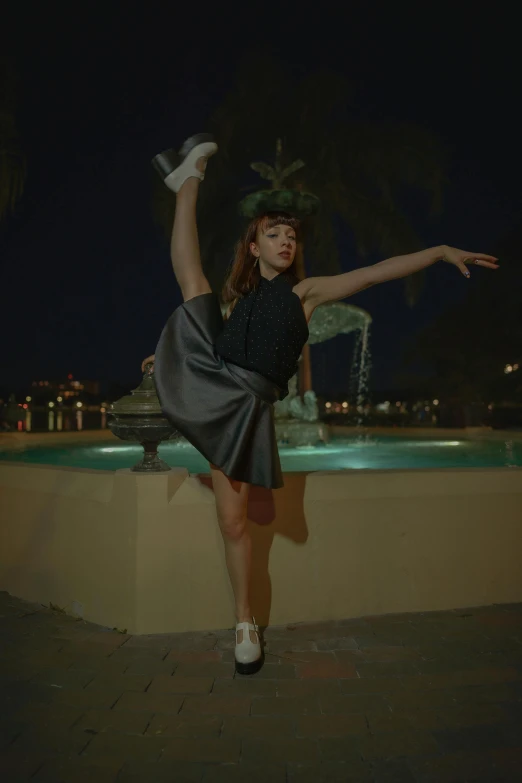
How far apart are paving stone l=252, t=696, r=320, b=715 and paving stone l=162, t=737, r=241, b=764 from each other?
0.75ft

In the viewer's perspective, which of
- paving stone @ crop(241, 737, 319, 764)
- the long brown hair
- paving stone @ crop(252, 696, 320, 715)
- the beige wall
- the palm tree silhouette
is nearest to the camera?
paving stone @ crop(241, 737, 319, 764)

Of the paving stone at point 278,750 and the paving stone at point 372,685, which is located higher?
the paving stone at point 278,750

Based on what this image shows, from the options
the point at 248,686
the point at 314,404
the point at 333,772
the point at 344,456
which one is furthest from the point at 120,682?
the point at 314,404

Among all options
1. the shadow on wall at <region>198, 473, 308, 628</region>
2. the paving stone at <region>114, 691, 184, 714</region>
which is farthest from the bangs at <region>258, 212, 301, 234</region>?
the paving stone at <region>114, 691, 184, 714</region>

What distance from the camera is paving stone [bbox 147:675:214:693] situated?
2442 millimetres

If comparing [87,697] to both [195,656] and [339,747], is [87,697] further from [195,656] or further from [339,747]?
[339,747]

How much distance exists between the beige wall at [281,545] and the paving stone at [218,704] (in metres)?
0.74

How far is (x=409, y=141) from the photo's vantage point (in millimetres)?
14094

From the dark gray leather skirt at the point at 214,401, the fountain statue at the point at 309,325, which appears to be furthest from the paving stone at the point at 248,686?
the fountain statue at the point at 309,325

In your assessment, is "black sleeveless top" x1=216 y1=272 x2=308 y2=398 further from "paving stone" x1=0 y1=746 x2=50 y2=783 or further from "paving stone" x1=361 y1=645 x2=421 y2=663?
"paving stone" x1=0 y1=746 x2=50 y2=783

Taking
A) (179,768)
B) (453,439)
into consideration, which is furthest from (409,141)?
(179,768)

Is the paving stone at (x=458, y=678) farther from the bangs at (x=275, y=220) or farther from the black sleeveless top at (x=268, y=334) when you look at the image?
the bangs at (x=275, y=220)

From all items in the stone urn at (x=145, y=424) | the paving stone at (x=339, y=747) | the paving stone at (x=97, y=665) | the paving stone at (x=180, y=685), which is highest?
the stone urn at (x=145, y=424)

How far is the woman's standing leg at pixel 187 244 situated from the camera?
2803 mm
